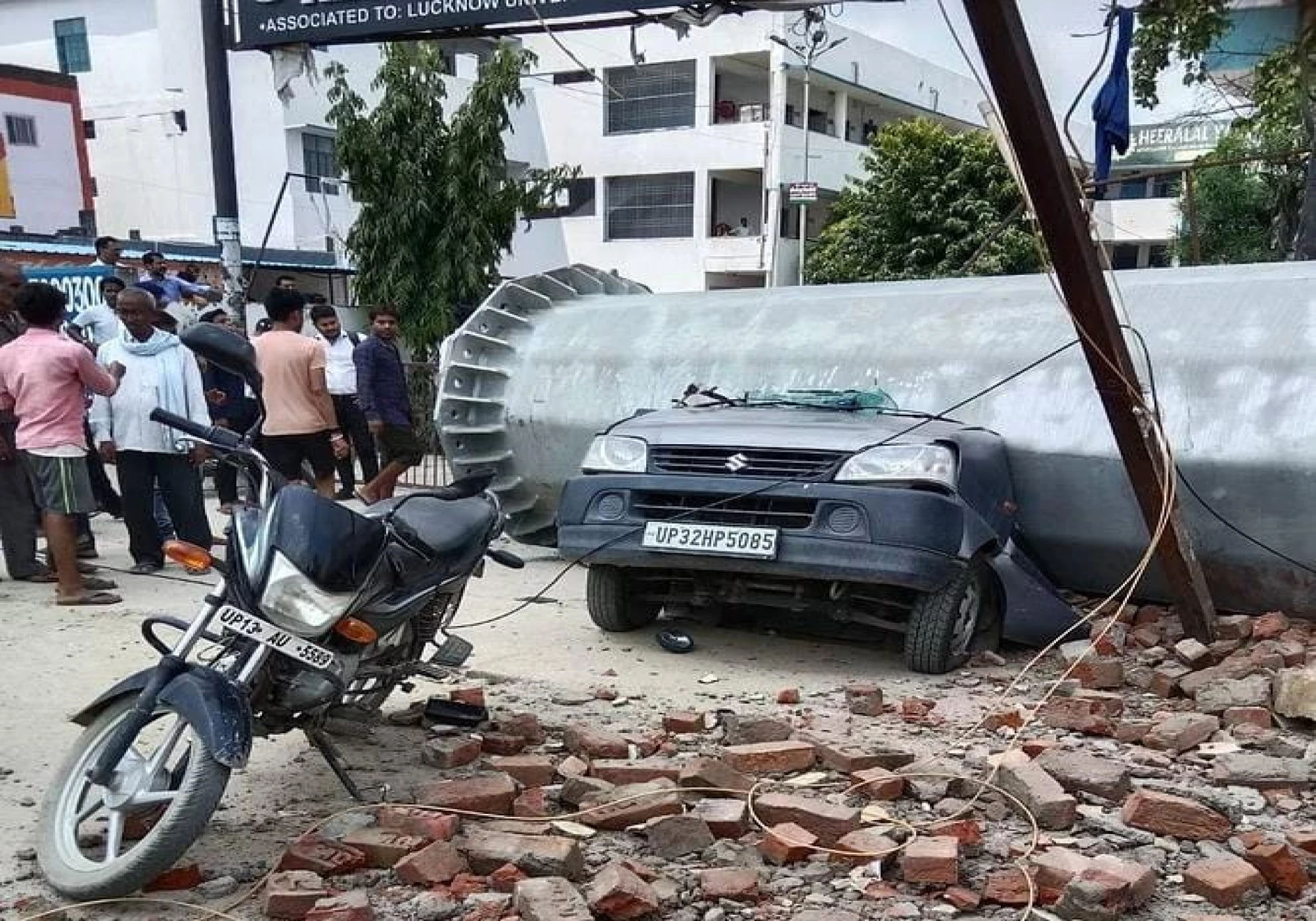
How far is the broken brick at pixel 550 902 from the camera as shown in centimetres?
246

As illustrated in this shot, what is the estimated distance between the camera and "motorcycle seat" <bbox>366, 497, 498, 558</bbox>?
3346 millimetres

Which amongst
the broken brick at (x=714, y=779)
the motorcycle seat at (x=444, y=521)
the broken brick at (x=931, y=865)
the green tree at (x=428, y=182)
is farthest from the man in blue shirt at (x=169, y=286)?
the broken brick at (x=931, y=865)

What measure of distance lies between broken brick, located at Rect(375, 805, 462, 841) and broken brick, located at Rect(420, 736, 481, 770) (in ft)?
1.62

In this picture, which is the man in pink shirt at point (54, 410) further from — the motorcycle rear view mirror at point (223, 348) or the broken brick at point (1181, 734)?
the broken brick at point (1181, 734)

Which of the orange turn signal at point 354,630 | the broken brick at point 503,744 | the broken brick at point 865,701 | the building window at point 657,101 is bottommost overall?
the broken brick at point 865,701

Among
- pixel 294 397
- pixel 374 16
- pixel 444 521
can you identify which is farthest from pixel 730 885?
pixel 374 16

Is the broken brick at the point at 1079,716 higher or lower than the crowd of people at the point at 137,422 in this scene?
lower

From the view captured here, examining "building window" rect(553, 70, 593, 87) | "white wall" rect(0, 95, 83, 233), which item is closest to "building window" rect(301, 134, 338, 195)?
"white wall" rect(0, 95, 83, 233)

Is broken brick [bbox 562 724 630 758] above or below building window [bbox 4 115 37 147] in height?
below

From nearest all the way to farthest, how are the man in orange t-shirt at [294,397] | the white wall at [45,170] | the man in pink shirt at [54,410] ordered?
the man in pink shirt at [54,410]
the man in orange t-shirt at [294,397]
the white wall at [45,170]

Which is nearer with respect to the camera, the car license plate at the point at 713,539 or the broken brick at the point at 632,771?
the broken brick at the point at 632,771

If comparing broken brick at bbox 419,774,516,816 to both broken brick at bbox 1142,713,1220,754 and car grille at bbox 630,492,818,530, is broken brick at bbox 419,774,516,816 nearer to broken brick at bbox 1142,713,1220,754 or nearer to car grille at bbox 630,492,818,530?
car grille at bbox 630,492,818,530

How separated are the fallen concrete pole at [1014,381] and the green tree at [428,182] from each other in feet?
22.4

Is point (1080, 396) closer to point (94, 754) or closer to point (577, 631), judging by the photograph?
point (577, 631)
